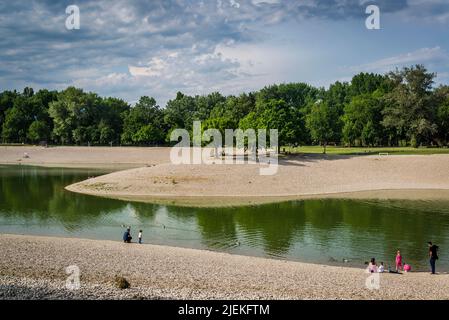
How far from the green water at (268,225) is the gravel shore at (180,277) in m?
4.28

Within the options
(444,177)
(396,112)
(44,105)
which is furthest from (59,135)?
(444,177)

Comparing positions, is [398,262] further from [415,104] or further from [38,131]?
[38,131]

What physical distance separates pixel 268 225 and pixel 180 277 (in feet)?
61.9

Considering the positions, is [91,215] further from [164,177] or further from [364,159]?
[364,159]

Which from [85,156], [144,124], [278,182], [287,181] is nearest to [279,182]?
[278,182]

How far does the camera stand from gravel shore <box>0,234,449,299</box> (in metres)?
20.8

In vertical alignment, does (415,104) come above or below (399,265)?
above

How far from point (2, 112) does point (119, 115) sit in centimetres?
4851

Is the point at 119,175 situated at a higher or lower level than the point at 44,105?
lower

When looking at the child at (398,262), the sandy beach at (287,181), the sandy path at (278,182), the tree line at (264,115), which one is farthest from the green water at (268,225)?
the tree line at (264,115)

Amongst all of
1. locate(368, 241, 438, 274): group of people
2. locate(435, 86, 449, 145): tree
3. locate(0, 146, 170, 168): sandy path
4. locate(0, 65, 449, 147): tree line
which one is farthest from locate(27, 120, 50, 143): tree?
locate(368, 241, 438, 274): group of people

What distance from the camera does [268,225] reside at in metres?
41.9

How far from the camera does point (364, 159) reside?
7444cm

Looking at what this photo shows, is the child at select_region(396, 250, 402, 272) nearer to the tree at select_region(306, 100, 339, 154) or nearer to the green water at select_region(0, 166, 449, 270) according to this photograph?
the green water at select_region(0, 166, 449, 270)
